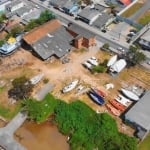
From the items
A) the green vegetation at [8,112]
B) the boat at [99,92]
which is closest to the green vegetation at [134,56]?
the boat at [99,92]

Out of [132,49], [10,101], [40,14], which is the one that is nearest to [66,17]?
[40,14]

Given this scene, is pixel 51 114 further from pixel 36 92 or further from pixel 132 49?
pixel 132 49

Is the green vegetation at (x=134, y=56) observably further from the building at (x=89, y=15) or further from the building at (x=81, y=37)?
the building at (x=89, y=15)

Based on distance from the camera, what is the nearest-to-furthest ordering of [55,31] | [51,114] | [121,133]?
[121,133] → [51,114] → [55,31]

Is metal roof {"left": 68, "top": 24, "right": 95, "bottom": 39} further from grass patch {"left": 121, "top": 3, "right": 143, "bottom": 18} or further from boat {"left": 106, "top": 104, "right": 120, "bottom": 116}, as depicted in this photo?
boat {"left": 106, "top": 104, "right": 120, "bottom": 116}

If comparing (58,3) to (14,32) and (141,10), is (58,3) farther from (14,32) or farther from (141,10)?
(141,10)

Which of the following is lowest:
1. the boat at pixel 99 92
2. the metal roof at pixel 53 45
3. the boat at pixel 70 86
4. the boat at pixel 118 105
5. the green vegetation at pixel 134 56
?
the boat at pixel 70 86
